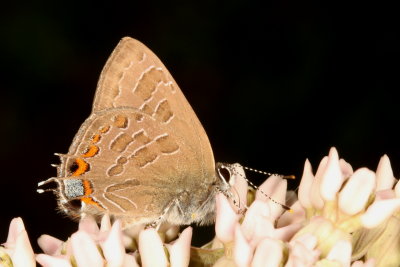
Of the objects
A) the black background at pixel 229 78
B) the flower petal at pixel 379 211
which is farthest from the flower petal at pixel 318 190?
the black background at pixel 229 78

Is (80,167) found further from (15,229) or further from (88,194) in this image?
(15,229)

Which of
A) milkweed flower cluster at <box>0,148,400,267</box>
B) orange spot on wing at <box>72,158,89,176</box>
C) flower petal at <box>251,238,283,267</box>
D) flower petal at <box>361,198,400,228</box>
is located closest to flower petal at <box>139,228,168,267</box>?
milkweed flower cluster at <box>0,148,400,267</box>

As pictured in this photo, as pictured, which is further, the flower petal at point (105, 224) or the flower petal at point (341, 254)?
the flower petal at point (105, 224)

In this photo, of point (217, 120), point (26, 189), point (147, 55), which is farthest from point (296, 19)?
point (147, 55)

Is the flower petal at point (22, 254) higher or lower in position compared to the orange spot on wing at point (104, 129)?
lower

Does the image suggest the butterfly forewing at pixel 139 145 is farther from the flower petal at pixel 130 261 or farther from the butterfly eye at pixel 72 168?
the flower petal at pixel 130 261

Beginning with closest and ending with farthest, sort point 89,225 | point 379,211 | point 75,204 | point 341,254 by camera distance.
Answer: point 341,254 < point 379,211 < point 89,225 < point 75,204

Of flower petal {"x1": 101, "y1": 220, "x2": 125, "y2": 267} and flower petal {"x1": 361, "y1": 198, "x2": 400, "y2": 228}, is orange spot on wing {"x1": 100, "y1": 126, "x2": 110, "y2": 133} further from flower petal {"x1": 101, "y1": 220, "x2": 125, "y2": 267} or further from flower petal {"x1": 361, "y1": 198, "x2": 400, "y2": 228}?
flower petal {"x1": 361, "y1": 198, "x2": 400, "y2": 228}

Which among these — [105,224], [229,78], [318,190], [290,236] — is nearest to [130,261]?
[105,224]
